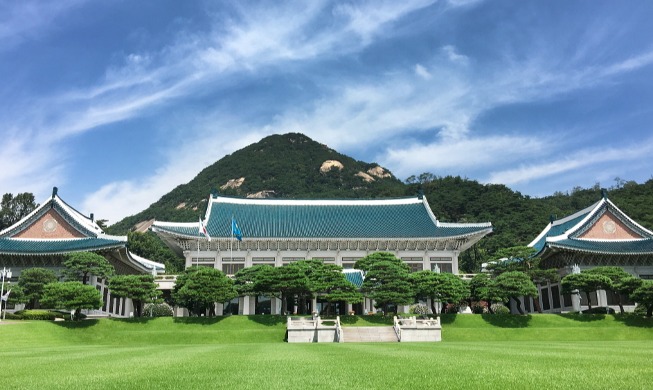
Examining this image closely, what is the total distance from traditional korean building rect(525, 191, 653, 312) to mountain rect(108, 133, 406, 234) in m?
70.6

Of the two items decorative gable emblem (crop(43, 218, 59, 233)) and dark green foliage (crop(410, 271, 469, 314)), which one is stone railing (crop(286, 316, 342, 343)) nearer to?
dark green foliage (crop(410, 271, 469, 314))

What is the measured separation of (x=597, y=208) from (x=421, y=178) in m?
85.3

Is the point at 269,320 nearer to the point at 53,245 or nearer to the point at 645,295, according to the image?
the point at 53,245

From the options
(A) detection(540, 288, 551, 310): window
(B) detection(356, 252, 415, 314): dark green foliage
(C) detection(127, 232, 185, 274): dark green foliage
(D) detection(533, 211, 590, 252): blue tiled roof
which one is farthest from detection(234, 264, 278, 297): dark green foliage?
(C) detection(127, 232, 185, 274): dark green foliage

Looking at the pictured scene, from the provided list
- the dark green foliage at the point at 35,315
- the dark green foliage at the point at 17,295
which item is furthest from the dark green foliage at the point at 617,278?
the dark green foliage at the point at 17,295

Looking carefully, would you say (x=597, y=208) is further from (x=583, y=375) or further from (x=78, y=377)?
(x=78, y=377)

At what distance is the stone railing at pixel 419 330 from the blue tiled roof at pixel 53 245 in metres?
28.0

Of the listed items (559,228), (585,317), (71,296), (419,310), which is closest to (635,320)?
(585,317)

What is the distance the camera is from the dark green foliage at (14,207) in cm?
8412

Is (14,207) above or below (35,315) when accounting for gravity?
above

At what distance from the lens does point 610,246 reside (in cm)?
5031

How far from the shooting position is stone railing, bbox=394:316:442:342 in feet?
111

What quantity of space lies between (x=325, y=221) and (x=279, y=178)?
89.2 metres

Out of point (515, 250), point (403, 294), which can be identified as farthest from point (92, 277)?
point (515, 250)
